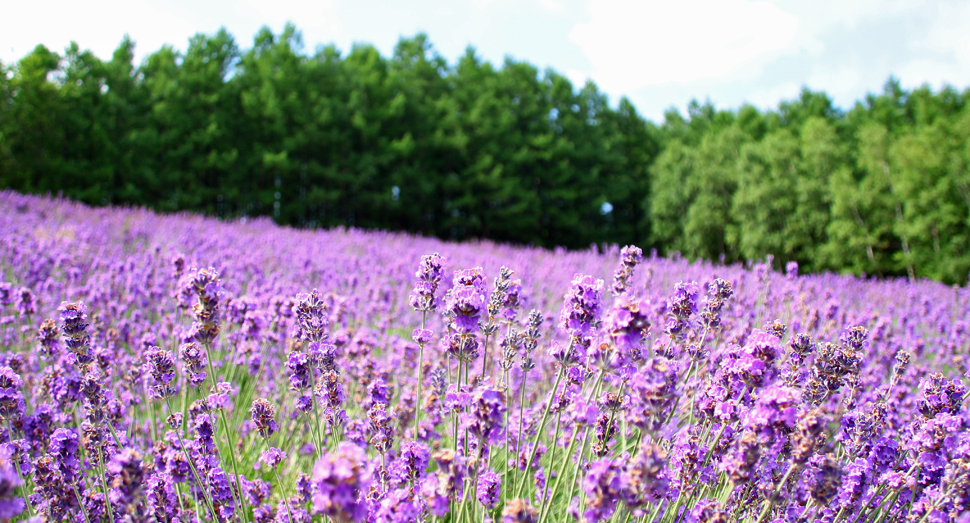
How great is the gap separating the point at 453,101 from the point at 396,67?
169 inches

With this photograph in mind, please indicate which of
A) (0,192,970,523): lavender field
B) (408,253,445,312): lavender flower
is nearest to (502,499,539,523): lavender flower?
(0,192,970,523): lavender field

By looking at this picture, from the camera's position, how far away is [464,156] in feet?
76.0

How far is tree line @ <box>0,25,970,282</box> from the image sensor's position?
1583 cm

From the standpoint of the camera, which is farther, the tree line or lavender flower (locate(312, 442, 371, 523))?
the tree line

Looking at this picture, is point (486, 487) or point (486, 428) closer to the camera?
point (486, 428)

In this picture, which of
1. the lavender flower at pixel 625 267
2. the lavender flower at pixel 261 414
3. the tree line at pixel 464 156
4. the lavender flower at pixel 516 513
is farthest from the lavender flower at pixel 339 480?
the tree line at pixel 464 156

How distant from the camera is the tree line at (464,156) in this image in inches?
623

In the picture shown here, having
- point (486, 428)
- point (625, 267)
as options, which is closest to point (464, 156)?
point (625, 267)

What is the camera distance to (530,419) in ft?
6.88

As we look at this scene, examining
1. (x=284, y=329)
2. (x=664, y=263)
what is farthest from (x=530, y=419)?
(x=664, y=263)

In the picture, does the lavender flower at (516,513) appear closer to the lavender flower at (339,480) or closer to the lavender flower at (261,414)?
the lavender flower at (339,480)

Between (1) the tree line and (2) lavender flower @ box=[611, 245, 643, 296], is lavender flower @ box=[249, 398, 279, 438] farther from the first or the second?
(1) the tree line

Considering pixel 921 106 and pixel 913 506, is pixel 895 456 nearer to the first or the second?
pixel 913 506

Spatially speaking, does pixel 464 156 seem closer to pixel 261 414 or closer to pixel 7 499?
pixel 261 414
